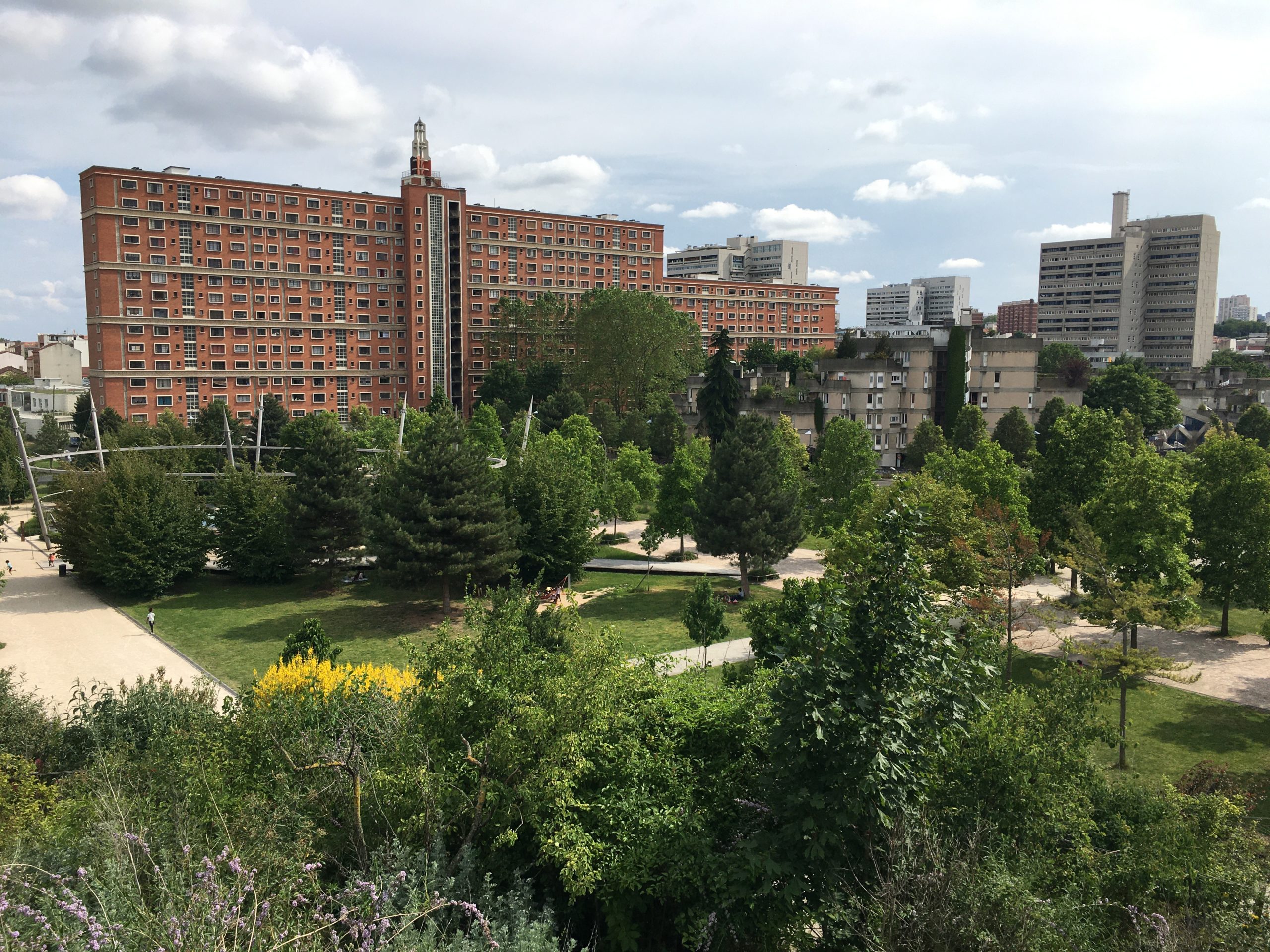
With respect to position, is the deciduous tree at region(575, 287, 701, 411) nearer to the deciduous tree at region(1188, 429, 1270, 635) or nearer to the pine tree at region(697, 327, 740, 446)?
the pine tree at region(697, 327, 740, 446)

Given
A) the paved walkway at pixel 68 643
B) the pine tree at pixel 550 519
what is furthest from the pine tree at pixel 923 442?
A: the paved walkway at pixel 68 643

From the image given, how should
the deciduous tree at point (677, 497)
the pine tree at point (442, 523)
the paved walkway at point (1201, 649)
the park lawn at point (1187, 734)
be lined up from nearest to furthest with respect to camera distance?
1. the park lawn at point (1187, 734)
2. the paved walkway at point (1201, 649)
3. the pine tree at point (442, 523)
4. the deciduous tree at point (677, 497)

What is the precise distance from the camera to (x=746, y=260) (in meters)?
194

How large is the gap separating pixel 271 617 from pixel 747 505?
19.7 m

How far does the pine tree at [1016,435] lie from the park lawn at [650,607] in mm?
34951

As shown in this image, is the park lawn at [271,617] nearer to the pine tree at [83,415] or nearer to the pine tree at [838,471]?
the pine tree at [838,471]

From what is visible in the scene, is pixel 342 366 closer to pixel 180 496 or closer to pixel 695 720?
pixel 180 496

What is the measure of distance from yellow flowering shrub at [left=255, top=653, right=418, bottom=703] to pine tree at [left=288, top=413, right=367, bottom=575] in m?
18.2

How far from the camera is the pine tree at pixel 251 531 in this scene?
39.4 m

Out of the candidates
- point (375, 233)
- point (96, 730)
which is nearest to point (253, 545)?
point (96, 730)

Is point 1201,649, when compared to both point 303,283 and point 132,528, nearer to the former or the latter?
point 132,528

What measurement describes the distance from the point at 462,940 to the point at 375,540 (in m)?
26.7

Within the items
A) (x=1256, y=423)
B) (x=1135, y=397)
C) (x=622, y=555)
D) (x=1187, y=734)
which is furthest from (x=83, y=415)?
(x=1256, y=423)

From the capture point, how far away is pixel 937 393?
2798 inches
